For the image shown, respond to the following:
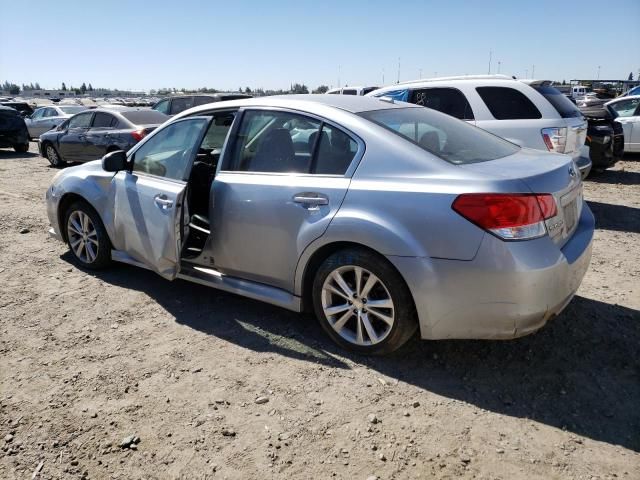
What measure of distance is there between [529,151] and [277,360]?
2357mm

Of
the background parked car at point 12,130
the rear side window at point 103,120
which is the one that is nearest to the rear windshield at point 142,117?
the rear side window at point 103,120

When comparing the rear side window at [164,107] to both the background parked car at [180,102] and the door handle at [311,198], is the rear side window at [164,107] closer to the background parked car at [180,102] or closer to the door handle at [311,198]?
the background parked car at [180,102]

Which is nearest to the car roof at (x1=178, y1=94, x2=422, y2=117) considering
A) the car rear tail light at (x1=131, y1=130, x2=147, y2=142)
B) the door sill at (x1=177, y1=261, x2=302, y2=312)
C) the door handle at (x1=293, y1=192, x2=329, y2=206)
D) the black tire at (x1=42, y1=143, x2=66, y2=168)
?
the door handle at (x1=293, y1=192, x2=329, y2=206)

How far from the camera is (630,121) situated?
1141 cm

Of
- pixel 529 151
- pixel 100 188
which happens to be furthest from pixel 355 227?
pixel 100 188

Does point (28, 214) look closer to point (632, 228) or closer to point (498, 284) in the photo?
point (498, 284)

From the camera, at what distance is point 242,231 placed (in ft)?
12.0

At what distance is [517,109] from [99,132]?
8.83 meters

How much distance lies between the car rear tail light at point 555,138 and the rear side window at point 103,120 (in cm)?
883

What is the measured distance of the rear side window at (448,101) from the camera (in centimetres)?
717

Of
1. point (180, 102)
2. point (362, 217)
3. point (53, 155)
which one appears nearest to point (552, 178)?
point (362, 217)

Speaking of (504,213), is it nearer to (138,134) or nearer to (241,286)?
(241,286)

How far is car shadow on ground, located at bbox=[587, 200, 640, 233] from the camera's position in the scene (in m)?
6.52

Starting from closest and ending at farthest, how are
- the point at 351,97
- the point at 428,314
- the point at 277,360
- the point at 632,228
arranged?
1. the point at 428,314
2. the point at 277,360
3. the point at 351,97
4. the point at 632,228
